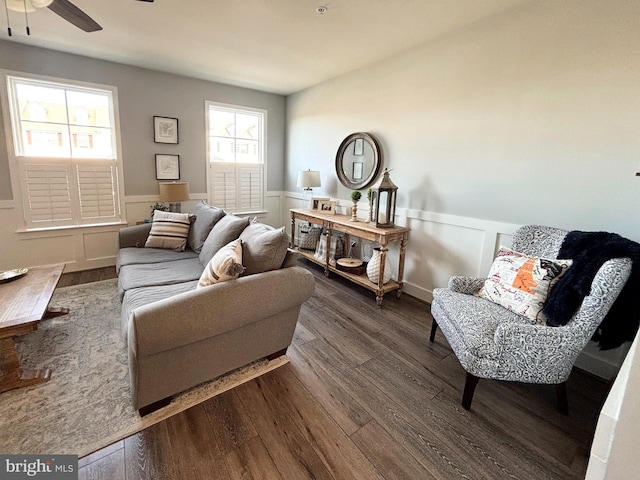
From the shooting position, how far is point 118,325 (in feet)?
8.39

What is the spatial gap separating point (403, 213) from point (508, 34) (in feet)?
5.58

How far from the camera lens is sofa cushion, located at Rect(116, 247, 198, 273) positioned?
276cm

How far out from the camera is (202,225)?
312 cm

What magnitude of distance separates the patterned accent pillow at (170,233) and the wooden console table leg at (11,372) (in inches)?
58.5

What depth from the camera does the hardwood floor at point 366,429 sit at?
1411 mm

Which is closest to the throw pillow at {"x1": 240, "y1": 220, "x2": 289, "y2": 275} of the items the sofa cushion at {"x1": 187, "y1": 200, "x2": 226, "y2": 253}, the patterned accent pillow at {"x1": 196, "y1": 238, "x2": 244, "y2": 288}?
the patterned accent pillow at {"x1": 196, "y1": 238, "x2": 244, "y2": 288}

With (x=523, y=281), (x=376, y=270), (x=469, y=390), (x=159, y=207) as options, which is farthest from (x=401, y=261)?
(x=159, y=207)

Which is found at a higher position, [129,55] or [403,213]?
[129,55]

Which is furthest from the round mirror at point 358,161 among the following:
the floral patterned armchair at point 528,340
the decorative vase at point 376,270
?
the floral patterned armchair at point 528,340

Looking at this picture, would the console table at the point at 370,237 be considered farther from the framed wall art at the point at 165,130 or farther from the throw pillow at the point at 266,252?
the framed wall art at the point at 165,130

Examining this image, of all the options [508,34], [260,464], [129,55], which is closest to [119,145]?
[129,55]

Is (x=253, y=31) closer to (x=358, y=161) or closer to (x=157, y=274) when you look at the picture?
(x=358, y=161)

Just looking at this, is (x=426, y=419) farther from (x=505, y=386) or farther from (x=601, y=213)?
(x=601, y=213)

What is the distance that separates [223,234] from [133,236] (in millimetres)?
1363
